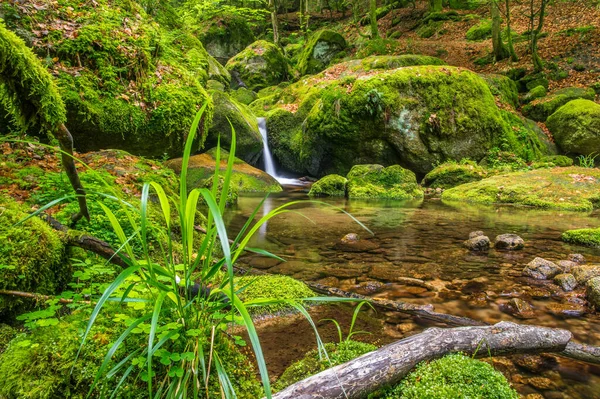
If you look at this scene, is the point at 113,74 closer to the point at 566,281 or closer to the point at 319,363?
the point at 319,363

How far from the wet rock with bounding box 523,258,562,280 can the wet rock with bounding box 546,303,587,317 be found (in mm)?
710

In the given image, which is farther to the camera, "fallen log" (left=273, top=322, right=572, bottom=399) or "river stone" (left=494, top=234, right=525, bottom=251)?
"river stone" (left=494, top=234, right=525, bottom=251)

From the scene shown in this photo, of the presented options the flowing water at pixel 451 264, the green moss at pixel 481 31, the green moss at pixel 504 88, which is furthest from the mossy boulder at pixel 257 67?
the flowing water at pixel 451 264

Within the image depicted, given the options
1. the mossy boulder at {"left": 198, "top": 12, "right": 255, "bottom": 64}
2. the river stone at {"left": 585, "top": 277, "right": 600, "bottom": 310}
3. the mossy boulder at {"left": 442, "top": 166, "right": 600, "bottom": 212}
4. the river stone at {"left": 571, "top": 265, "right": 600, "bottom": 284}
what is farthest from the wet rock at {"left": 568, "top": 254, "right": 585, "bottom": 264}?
the mossy boulder at {"left": 198, "top": 12, "right": 255, "bottom": 64}

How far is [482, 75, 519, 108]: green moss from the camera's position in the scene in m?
14.9

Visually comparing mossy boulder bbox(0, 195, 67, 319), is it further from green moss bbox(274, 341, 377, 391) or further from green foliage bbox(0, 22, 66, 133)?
green moss bbox(274, 341, 377, 391)

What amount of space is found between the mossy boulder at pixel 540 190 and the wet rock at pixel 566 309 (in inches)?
263

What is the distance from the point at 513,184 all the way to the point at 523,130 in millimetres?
4542

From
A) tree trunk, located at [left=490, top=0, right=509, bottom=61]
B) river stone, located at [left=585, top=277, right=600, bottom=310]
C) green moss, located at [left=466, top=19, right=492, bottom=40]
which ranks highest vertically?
green moss, located at [left=466, top=19, right=492, bottom=40]

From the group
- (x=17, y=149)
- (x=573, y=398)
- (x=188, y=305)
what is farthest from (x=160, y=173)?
(x=573, y=398)

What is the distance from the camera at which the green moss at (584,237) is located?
533 centimetres

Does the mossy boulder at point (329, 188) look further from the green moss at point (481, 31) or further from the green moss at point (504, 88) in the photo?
the green moss at point (481, 31)

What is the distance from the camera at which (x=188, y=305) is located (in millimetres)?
1249

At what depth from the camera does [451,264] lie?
4547 millimetres
